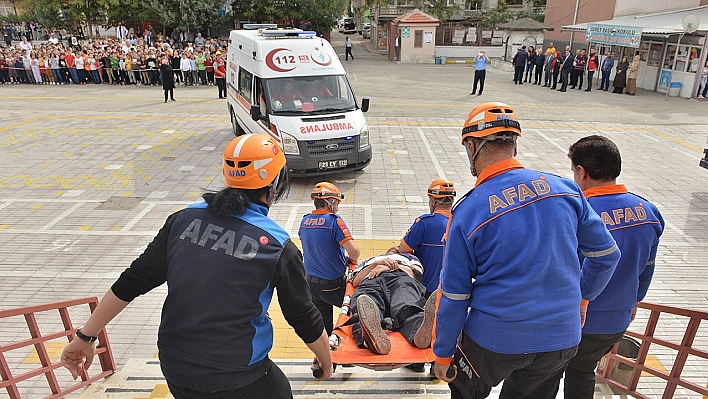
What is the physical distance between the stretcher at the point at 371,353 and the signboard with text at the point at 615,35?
20.4m

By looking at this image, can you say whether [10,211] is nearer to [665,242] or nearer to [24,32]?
[665,242]

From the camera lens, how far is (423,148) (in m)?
13.4

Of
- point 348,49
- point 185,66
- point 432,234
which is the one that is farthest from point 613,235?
point 348,49

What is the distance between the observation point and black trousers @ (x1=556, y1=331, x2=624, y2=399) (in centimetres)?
333

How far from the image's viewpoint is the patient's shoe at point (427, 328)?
13.0 ft

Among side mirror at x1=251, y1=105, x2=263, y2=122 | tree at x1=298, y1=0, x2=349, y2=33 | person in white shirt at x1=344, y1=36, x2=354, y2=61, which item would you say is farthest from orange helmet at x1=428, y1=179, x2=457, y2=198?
tree at x1=298, y1=0, x2=349, y2=33

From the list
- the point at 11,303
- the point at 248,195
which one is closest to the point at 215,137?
the point at 11,303

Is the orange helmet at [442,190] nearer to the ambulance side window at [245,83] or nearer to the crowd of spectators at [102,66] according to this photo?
the ambulance side window at [245,83]

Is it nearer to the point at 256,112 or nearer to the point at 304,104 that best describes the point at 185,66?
the point at 256,112

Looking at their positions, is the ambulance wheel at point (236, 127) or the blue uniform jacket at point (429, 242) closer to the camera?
the blue uniform jacket at point (429, 242)

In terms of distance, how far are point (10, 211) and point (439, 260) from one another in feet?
27.8

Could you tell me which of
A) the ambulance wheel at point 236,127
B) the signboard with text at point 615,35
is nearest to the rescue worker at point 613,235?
the ambulance wheel at point 236,127

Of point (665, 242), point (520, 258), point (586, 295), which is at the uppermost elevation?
point (520, 258)

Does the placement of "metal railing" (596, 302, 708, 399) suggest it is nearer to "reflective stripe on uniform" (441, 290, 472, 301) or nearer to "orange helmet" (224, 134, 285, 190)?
"reflective stripe on uniform" (441, 290, 472, 301)
